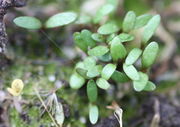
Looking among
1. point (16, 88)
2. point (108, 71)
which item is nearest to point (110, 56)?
point (108, 71)

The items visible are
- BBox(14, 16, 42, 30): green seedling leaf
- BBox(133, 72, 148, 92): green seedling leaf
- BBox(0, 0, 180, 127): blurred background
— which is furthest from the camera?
BBox(0, 0, 180, 127): blurred background

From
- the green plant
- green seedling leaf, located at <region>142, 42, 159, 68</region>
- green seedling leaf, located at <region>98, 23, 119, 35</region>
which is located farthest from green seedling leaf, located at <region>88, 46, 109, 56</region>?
green seedling leaf, located at <region>142, 42, 159, 68</region>

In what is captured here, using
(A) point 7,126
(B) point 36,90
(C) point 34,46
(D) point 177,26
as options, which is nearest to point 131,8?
(D) point 177,26

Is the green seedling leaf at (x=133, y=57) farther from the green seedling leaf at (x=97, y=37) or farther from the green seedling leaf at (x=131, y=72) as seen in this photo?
the green seedling leaf at (x=97, y=37)

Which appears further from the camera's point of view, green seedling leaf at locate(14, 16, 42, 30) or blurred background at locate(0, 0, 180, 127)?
blurred background at locate(0, 0, 180, 127)

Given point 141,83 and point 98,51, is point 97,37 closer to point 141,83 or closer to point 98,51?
point 98,51

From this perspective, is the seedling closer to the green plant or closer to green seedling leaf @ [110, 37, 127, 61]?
the green plant

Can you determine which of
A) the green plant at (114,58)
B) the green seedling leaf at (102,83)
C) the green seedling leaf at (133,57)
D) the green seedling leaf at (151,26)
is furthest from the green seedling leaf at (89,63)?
the green seedling leaf at (151,26)
